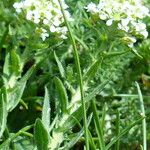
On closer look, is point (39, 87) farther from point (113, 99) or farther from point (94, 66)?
point (94, 66)

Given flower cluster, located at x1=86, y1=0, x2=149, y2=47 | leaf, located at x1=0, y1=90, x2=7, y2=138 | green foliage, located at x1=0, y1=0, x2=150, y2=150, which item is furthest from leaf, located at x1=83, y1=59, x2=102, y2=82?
leaf, located at x1=0, y1=90, x2=7, y2=138

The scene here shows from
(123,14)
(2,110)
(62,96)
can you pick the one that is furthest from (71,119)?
(123,14)

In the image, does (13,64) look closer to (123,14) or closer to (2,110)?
(2,110)

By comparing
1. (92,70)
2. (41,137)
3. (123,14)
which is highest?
(123,14)

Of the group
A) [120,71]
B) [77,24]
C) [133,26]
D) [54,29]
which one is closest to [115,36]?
[133,26]

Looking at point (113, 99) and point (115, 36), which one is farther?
point (113, 99)

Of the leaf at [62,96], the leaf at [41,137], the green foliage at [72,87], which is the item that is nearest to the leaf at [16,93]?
the green foliage at [72,87]
